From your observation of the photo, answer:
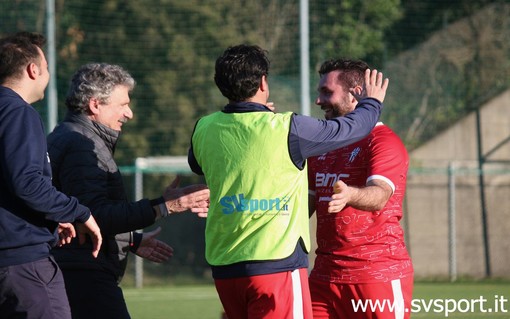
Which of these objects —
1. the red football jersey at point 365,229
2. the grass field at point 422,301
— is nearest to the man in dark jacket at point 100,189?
the red football jersey at point 365,229

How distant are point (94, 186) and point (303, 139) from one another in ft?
4.05

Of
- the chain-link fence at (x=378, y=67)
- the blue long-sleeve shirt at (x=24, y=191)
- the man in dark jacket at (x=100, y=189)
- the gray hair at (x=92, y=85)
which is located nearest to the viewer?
the blue long-sleeve shirt at (x=24, y=191)

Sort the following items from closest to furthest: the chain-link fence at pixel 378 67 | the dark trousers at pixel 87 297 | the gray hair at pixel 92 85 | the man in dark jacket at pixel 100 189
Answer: the man in dark jacket at pixel 100 189 < the dark trousers at pixel 87 297 < the gray hair at pixel 92 85 < the chain-link fence at pixel 378 67

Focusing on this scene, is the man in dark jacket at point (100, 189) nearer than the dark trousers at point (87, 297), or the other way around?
the man in dark jacket at point (100, 189)

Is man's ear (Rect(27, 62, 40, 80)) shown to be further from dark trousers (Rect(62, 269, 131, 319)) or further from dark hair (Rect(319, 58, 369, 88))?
dark hair (Rect(319, 58, 369, 88))

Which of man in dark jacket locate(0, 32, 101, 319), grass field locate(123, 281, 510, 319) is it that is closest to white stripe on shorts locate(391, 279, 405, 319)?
man in dark jacket locate(0, 32, 101, 319)

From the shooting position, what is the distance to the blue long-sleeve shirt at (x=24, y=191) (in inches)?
166

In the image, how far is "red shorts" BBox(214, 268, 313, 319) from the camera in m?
4.28

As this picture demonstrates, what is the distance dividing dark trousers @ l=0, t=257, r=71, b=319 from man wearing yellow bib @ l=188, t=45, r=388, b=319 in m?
0.73

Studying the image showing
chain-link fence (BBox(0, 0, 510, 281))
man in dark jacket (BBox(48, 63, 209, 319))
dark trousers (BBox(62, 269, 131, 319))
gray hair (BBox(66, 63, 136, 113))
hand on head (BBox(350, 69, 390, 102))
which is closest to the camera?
hand on head (BBox(350, 69, 390, 102))

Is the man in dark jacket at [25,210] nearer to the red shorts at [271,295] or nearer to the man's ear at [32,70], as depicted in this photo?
the man's ear at [32,70]

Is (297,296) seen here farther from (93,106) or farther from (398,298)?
(93,106)

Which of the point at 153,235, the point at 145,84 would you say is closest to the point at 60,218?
the point at 153,235

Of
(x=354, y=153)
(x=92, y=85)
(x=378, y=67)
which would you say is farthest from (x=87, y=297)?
(x=378, y=67)
